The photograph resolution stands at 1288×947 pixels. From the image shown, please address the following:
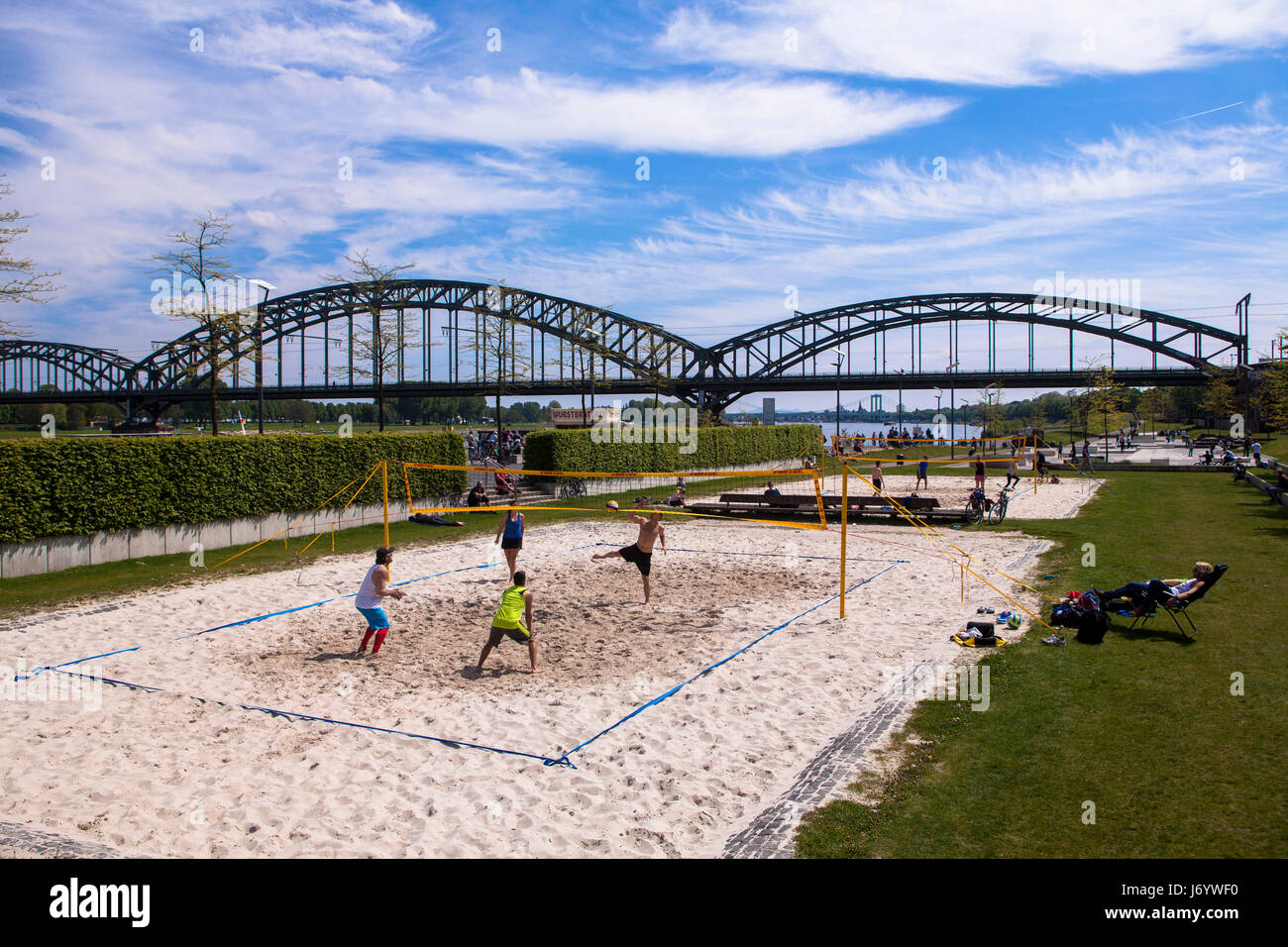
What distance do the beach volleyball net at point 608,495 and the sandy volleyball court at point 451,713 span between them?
6849 millimetres

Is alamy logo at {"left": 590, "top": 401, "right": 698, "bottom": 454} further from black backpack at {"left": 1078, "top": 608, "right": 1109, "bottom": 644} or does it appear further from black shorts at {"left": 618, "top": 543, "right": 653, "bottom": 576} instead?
black backpack at {"left": 1078, "top": 608, "right": 1109, "bottom": 644}

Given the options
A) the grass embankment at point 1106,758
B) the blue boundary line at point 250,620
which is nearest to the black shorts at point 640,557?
the blue boundary line at point 250,620

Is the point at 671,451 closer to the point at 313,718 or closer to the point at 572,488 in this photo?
the point at 572,488

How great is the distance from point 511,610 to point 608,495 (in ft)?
69.9

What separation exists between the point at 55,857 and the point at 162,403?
114 metres

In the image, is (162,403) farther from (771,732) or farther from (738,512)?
(771,732)

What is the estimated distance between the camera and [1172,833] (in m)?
4.78

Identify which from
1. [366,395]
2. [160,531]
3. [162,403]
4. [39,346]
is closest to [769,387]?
[366,395]

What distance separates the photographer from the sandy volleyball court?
5.25 meters

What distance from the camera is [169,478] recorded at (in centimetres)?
1669

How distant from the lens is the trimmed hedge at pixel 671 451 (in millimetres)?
28219
